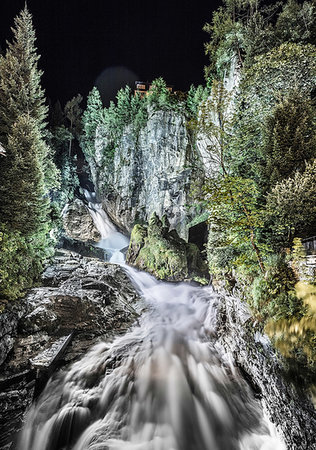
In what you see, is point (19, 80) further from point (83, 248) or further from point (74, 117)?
point (74, 117)

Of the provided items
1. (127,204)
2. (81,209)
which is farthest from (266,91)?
(81,209)

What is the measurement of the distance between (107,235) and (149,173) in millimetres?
10558

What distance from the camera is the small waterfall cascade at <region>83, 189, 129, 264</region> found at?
25803 millimetres

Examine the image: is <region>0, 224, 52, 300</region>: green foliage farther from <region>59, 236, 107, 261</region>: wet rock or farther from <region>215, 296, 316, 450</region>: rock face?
<region>59, 236, 107, 261</region>: wet rock

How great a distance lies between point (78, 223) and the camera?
25.2 meters

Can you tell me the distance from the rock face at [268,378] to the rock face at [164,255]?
9162 millimetres

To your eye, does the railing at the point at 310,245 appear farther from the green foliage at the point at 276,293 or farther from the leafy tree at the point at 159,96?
the leafy tree at the point at 159,96

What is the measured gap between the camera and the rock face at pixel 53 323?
231 inches

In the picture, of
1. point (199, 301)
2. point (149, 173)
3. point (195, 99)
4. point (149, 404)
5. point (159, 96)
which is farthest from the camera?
point (149, 173)

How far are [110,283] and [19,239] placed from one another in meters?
6.16

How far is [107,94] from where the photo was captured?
135 ft

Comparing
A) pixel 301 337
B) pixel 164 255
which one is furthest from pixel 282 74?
pixel 164 255

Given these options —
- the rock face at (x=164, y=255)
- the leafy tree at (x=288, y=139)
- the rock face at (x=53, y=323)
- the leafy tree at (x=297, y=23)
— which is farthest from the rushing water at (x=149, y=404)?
the leafy tree at (x=297, y=23)

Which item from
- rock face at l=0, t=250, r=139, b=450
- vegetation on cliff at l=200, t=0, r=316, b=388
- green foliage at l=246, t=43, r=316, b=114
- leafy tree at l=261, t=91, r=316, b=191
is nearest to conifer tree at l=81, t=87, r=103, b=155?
rock face at l=0, t=250, r=139, b=450
